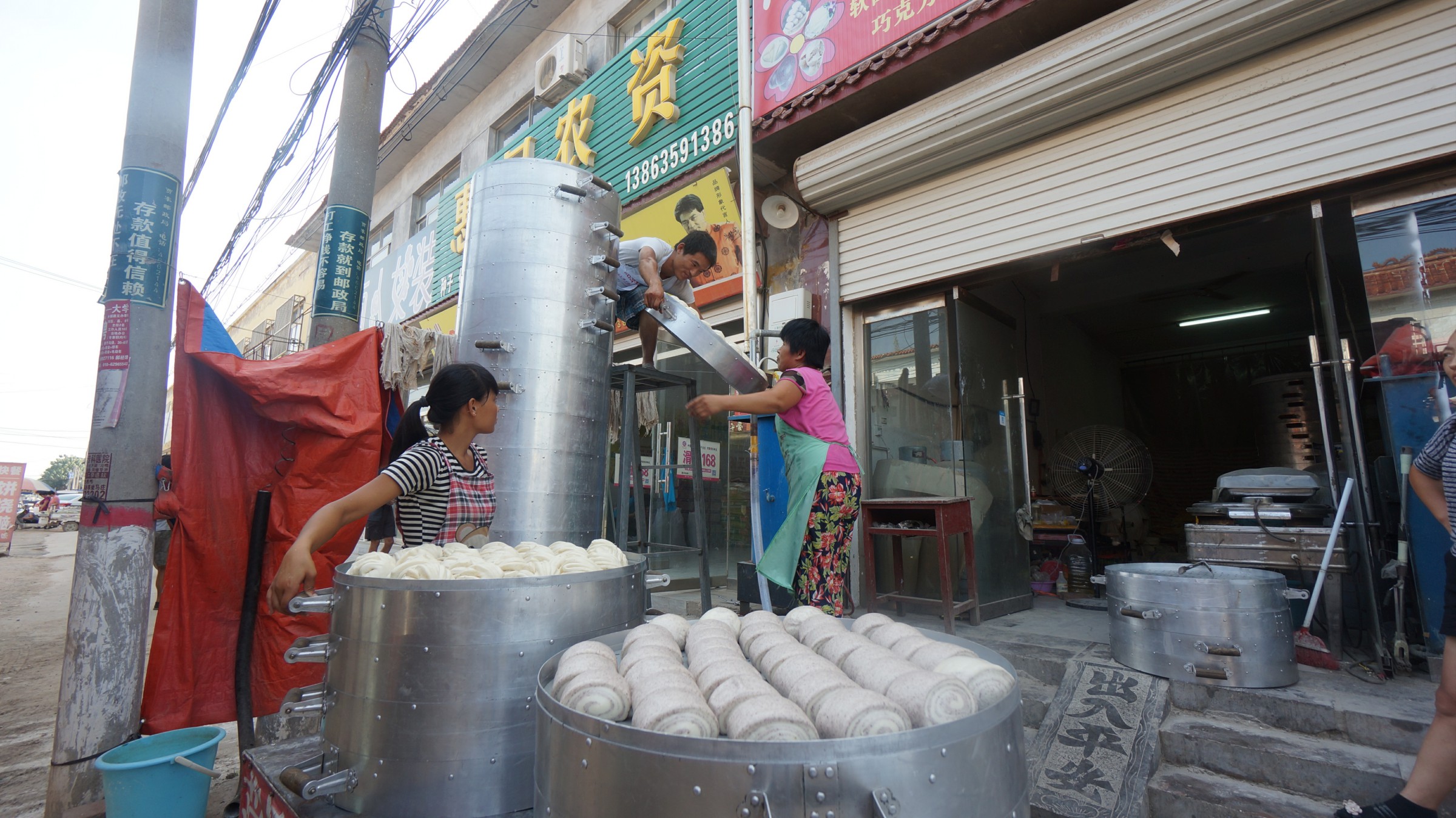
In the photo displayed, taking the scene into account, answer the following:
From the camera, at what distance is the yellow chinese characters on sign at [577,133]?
28.3ft

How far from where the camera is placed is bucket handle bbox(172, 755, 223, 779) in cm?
264

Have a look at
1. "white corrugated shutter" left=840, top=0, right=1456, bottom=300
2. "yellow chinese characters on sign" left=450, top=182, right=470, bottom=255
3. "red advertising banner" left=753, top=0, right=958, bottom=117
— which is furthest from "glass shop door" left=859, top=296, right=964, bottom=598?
"yellow chinese characters on sign" left=450, top=182, right=470, bottom=255

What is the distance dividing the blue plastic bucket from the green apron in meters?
2.79

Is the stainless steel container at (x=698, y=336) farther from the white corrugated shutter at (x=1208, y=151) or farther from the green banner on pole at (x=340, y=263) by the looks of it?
the white corrugated shutter at (x=1208, y=151)

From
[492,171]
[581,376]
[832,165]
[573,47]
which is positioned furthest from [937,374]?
[573,47]

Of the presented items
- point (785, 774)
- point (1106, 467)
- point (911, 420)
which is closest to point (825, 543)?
point (785, 774)

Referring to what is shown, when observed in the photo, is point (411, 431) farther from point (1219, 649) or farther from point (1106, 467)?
point (1106, 467)

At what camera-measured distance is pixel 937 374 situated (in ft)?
18.7

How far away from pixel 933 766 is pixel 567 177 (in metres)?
3.51

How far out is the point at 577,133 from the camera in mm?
8875

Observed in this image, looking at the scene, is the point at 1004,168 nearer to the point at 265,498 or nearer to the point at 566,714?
the point at 566,714

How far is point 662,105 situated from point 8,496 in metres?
21.1

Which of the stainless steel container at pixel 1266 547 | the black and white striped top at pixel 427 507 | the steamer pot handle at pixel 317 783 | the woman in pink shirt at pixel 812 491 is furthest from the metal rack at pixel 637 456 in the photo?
the stainless steel container at pixel 1266 547

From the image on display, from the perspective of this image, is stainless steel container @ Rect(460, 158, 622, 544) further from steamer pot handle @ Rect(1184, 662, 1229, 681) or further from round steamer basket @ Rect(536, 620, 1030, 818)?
steamer pot handle @ Rect(1184, 662, 1229, 681)
